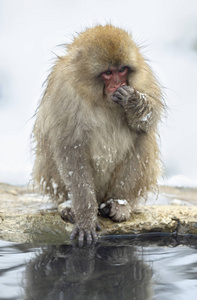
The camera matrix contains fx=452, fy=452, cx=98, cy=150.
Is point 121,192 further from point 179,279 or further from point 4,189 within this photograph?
point 4,189

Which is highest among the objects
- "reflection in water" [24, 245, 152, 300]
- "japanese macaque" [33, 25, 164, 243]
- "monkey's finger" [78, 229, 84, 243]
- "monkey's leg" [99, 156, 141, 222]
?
"japanese macaque" [33, 25, 164, 243]

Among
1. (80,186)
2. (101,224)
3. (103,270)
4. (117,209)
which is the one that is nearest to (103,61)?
(80,186)

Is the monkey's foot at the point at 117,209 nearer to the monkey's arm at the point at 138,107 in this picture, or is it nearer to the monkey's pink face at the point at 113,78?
the monkey's arm at the point at 138,107

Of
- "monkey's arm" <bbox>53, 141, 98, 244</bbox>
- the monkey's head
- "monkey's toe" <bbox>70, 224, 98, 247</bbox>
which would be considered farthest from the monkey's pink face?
"monkey's toe" <bbox>70, 224, 98, 247</bbox>

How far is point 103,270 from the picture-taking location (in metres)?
3.08

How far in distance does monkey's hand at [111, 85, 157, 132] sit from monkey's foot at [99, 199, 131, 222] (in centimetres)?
72

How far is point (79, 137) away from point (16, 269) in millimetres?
1275

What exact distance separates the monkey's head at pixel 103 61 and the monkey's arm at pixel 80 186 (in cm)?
50

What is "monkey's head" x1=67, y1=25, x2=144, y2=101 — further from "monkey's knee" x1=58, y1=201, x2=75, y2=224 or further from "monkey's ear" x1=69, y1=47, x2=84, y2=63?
"monkey's knee" x1=58, y1=201, x2=75, y2=224

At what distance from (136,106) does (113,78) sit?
0.33 m

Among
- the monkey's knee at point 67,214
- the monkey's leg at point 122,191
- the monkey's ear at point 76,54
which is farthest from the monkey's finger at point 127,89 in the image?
the monkey's knee at point 67,214

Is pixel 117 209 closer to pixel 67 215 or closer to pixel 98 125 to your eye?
pixel 67 215

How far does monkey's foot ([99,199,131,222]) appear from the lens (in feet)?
13.7

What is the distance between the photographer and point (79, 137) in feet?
12.7
